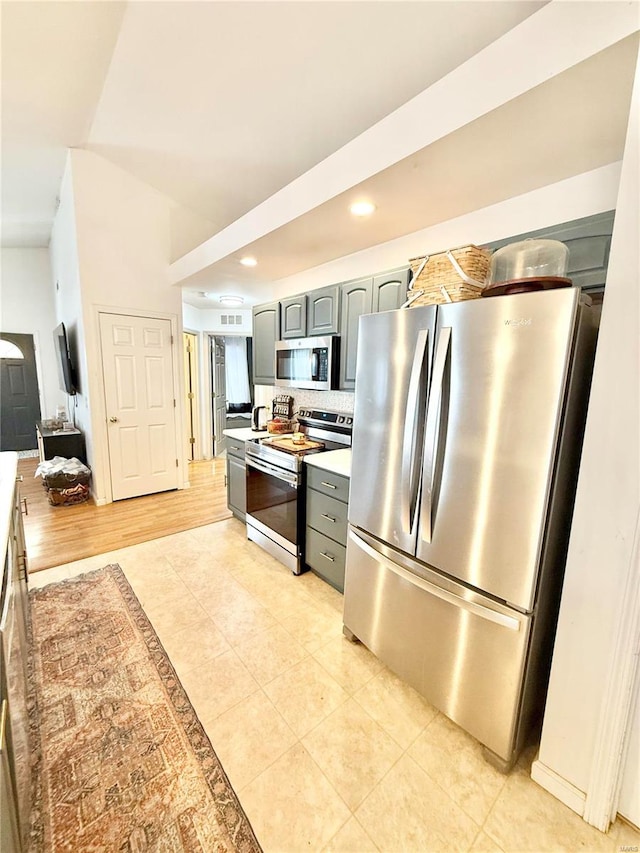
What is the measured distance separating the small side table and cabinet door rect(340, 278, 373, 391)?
3.57m

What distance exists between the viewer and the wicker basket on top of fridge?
4.93 ft

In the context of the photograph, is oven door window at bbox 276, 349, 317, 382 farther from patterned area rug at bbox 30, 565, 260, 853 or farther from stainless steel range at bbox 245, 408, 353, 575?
patterned area rug at bbox 30, 565, 260, 853

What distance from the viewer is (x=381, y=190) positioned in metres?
1.81

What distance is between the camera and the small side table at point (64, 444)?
4.11 metres

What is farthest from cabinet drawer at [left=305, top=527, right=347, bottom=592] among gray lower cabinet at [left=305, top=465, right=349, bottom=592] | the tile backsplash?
the tile backsplash

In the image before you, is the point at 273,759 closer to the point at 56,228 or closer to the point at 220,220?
the point at 220,220

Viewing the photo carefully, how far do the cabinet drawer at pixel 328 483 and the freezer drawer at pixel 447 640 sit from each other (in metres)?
0.35

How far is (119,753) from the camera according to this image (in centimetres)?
137

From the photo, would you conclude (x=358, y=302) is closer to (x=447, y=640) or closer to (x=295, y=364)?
(x=295, y=364)

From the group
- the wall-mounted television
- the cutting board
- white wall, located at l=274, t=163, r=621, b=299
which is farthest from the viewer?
the wall-mounted television

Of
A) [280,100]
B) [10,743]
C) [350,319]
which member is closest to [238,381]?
[350,319]

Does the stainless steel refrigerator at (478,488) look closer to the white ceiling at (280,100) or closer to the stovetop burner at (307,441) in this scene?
the white ceiling at (280,100)

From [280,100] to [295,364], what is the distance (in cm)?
180

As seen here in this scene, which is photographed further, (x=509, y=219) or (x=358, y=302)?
(x=358, y=302)
